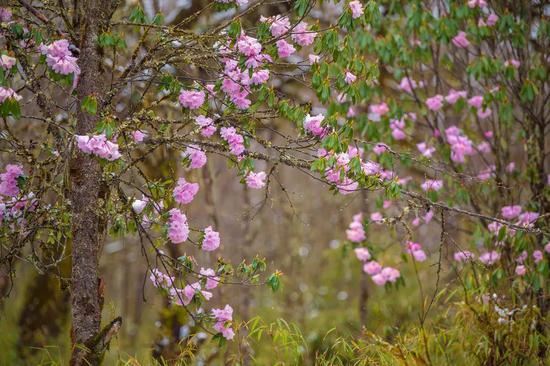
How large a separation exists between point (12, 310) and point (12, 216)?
21.8 ft

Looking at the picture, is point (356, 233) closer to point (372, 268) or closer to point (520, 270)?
point (372, 268)

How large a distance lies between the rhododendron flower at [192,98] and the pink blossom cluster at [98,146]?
66 cm

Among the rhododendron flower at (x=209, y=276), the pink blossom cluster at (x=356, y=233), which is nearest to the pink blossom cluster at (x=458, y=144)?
the pink blossom cluster at (x=356, y=233)

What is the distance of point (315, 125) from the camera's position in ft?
10.6

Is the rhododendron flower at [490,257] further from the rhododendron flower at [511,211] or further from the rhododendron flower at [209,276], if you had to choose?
the rhododendron flower at [209,276]

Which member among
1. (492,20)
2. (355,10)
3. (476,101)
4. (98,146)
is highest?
(492,20)

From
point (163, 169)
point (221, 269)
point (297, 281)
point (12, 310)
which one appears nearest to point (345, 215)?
point (297, 281)

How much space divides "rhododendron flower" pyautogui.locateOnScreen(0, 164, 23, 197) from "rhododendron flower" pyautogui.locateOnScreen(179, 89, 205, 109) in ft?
3.10

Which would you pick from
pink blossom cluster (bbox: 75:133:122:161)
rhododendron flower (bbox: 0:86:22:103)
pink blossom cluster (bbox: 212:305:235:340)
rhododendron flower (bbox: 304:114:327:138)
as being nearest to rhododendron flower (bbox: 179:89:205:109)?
rhododendron flower (bbox: 304:114:327:138)

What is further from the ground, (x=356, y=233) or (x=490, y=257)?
(x=356, y=233)

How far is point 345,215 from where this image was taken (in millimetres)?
12602

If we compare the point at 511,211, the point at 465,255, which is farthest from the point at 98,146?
the point at 511,211

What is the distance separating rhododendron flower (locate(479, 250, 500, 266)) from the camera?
499cm

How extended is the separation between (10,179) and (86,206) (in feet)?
1.48
